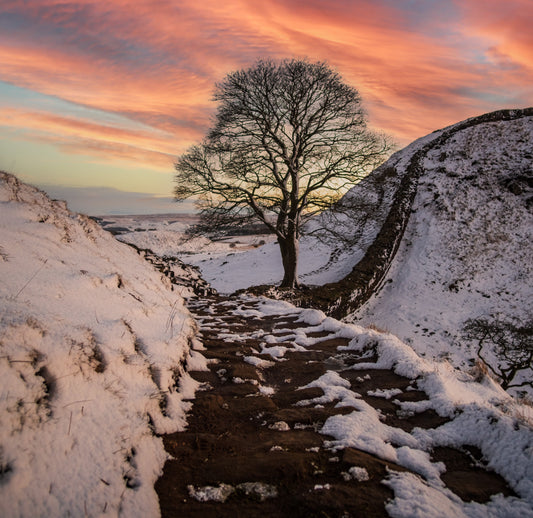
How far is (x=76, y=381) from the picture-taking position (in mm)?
2881

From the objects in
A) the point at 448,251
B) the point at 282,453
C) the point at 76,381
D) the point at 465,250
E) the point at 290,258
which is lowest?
the point at 282,453

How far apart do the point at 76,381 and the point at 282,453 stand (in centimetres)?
182

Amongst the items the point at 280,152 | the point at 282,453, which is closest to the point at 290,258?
the point at 280,152

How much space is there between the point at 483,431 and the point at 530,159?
30986mm

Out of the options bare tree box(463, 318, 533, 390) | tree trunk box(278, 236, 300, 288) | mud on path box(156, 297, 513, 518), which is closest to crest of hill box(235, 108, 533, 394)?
bare tree box(463, 318, 533, 390)

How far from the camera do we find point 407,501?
2.32 m

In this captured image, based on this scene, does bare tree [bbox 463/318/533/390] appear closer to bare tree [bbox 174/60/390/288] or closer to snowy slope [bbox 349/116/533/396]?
A: snowy slope [bbox 349/116/533/396]

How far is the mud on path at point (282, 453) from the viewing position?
2.33 m

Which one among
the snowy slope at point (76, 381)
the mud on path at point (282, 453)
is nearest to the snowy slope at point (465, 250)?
the mud on path at point (282, 453)

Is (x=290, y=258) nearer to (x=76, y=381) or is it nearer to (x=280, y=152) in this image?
(x=280, y=152)

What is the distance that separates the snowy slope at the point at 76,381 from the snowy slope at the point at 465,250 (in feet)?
45.9

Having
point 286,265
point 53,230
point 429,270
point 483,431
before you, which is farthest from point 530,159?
point 53,230

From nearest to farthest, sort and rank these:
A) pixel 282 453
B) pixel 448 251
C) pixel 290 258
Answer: pixel 282 453
pixel 290 258
pixel 448 251

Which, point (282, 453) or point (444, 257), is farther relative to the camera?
point (444, 257)
